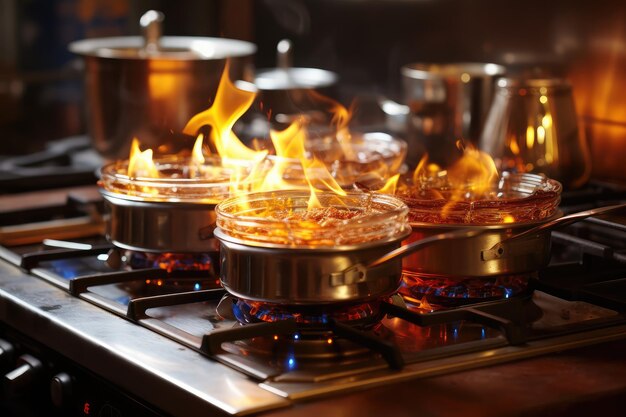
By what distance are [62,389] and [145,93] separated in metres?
0.69

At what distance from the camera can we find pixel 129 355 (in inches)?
41.5

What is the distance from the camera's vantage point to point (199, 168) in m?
1.44

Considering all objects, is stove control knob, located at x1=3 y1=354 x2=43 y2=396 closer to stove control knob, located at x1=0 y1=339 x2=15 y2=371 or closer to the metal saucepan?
stove control knob, located at x1=0 y1=339 x2=15 y2=371

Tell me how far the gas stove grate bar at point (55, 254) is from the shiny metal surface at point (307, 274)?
42 cm

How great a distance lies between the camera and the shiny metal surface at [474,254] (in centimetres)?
115

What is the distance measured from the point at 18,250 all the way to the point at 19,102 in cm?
157

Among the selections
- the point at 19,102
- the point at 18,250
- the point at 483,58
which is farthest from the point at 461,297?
the point at 19,102

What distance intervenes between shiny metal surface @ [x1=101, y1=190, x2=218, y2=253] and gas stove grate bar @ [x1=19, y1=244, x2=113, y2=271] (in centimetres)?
13

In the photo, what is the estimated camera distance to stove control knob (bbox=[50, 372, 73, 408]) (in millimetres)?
1172

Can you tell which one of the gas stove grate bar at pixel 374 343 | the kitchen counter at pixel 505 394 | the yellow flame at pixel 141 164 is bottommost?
the kitchen counter at pixel 505 394

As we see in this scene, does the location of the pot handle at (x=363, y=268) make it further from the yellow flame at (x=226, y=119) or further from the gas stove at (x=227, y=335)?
the yellow flame at (x=226, y=119)

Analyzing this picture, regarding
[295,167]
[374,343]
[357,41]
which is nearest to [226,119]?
[295,167]

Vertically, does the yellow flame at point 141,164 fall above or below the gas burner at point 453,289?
above

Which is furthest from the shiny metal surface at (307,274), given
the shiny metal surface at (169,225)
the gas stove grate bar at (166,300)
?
the shiny metal surface at (169,225)
